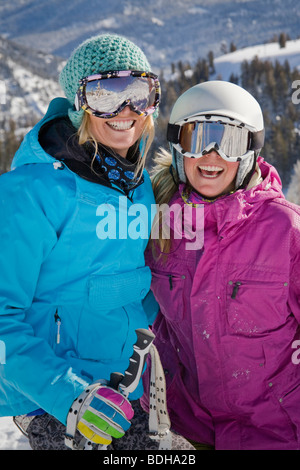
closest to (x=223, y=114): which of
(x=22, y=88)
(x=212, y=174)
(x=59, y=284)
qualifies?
(x=212, y=174)

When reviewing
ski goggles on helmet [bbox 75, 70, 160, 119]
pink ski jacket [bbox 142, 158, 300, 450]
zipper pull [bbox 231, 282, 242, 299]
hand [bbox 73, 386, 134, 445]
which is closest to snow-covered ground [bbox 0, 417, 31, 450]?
pink ski jacket [bbox 142, 158, 300, 450]

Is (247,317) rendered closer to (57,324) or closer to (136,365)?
(136,365)

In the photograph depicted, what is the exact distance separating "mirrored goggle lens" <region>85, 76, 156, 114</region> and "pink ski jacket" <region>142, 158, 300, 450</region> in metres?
0.65

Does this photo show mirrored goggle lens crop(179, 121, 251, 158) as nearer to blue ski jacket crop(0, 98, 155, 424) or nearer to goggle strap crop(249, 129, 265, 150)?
goggle strap crop(249, 129, 265, 150)

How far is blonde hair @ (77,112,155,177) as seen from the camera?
2377mm

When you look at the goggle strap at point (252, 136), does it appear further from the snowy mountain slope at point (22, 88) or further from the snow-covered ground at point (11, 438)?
the snowy mountain slope at point (22, 88)

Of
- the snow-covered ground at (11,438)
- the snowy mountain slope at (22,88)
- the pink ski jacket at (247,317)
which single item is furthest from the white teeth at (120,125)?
the snowy mountain slope at (22,88)

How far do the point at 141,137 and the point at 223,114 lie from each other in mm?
463

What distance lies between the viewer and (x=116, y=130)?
98.7 inches

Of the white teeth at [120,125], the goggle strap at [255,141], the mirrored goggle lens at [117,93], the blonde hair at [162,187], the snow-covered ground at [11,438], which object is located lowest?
the snow-covered ground at [11,438]

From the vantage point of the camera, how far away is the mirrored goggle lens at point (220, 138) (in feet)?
8.49

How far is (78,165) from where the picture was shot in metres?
2.29

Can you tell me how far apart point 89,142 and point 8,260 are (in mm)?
730

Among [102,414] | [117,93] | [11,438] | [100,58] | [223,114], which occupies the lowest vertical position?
[11,438]
